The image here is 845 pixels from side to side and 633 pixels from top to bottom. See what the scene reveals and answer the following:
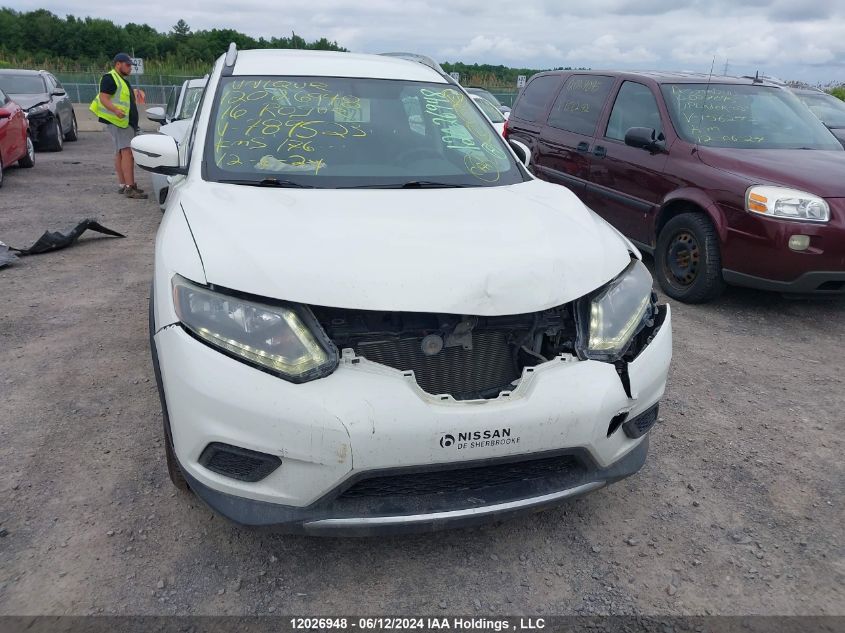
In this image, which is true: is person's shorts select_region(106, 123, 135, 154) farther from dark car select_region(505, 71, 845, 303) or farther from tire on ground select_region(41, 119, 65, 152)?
tire on ground select_region(41, 119, 65, 152)

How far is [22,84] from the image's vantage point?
1355cm

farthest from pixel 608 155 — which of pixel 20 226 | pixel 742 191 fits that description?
pixel 20 226

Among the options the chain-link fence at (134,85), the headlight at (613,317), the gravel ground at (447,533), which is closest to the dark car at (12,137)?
the gravel ground at (447,533)

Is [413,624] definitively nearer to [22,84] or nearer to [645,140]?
[645,140]

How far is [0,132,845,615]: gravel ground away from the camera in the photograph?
2.27 meters

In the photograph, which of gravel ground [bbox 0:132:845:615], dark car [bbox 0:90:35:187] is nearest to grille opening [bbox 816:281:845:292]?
gravel ground [bbox 0:132:845:615]

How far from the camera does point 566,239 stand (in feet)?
8.22

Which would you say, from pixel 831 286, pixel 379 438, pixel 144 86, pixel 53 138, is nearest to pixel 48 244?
pixel 379 438

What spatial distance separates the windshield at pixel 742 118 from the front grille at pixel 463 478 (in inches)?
162

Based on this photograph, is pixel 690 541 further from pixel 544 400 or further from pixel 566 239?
pixel 566 239

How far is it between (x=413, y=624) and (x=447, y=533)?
47 cm

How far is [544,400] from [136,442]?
A: 79.2 inches

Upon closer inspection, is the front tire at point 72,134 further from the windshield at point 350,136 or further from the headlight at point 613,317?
the headlight at point 613,317

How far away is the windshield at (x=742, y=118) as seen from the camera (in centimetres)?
557
